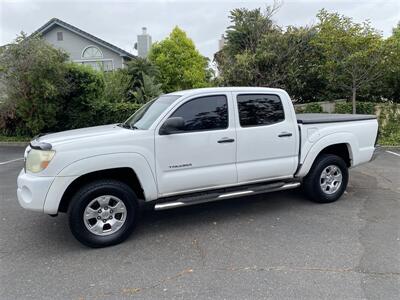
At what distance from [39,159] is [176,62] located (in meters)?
24.0

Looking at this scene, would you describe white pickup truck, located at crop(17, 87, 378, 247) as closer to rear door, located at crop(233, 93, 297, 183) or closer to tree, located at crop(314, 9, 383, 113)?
rear door, located at crop(233, 93, 297, 183)

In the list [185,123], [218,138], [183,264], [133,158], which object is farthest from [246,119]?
[183,264]

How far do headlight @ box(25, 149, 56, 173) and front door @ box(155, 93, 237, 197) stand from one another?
4.03ft

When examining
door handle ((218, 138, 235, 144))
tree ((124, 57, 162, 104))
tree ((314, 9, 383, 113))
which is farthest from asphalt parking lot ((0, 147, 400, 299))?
tree ((124, 57, 162, 104))

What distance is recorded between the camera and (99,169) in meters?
3.88

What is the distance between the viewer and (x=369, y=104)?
1307 centimetres

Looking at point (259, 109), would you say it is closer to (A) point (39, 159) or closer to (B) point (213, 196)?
(B) point (213, 196)

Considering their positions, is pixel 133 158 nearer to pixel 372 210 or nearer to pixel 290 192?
pixel 290 192

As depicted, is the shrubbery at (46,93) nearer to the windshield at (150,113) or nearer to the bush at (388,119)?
the windshield at (150,113)

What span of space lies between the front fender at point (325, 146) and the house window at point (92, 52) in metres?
22.2

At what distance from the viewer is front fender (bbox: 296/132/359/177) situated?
201 inches

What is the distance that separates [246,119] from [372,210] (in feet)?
7.82

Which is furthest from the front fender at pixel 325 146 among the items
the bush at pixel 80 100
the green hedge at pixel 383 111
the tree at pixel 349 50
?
the bush at pixel 80 100

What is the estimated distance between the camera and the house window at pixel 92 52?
24312mm
